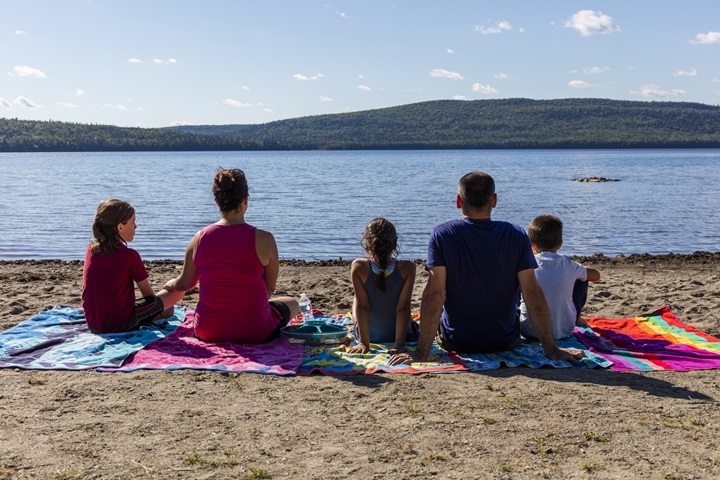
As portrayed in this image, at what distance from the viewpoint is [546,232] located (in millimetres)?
6582

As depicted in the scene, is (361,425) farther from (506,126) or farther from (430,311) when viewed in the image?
(506,126)

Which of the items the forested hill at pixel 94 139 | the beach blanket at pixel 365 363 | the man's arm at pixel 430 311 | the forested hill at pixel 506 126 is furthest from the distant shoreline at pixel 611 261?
the forested hill at pixel 506 126

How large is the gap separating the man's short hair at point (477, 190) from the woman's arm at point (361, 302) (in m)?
1.03

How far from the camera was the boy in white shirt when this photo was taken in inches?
256

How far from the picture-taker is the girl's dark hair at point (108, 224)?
655cm

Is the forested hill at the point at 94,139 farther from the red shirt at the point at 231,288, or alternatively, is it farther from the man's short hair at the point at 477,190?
the man's short hair at the point at 477,190

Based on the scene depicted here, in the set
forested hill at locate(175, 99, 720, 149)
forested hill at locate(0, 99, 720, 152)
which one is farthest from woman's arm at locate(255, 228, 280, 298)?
forested hill at locate(175, 99, 720, 149)

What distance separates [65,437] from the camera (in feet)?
14.1

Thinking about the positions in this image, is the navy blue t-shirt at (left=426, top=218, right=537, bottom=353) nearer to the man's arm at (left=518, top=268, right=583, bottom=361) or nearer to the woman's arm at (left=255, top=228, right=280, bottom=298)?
the man's arm at (left=518, top=268, right=583, bottom=361)

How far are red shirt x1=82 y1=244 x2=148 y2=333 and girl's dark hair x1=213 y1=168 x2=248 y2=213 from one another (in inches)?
45.2

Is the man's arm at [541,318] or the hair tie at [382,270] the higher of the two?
the hair tie at [382,270]

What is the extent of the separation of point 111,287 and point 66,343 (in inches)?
23.6

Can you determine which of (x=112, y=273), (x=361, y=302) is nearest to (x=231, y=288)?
(x=361, y=302)

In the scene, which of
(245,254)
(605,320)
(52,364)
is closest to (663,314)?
(605,320)
